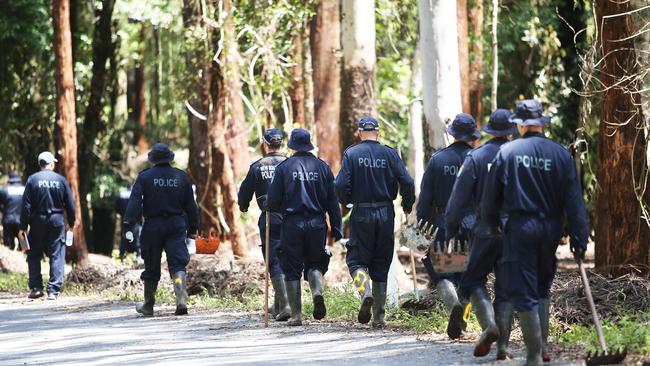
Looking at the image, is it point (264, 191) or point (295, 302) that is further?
point (264, 191)

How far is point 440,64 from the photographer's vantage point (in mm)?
15320

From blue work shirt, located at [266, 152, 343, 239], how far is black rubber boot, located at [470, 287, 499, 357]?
3.80 m

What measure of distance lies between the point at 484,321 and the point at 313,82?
57.6 ft

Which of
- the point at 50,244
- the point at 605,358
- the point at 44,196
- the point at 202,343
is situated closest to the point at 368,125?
the point at 202,343

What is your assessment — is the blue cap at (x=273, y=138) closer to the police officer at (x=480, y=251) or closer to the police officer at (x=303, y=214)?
the police officer at (x=303, y=214)

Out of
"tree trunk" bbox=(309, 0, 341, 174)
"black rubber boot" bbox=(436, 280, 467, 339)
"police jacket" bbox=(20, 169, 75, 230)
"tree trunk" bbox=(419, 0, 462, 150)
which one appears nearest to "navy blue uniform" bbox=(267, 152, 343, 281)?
"tree trunk" bbox=(419, 0, 462, 150)

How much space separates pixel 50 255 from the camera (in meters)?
19.9

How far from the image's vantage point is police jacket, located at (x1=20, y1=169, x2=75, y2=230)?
64.3ft

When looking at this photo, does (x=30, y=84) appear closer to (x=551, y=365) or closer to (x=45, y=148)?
(x=45, y=148)

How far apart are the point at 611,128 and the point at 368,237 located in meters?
2.84

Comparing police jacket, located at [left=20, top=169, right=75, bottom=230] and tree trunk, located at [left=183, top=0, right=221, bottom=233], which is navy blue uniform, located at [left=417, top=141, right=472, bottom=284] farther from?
tree trunk, located at [left=183, top=0, right=221, bottom=233]

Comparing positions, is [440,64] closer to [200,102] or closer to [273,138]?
[273,138]

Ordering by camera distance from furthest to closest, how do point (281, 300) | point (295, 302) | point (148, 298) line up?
point (148, 298)
point (281, 300)
point (295, 302)

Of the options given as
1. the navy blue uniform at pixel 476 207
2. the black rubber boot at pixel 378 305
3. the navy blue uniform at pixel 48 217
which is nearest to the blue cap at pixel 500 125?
the navy blue uniform at pixel 476 207
